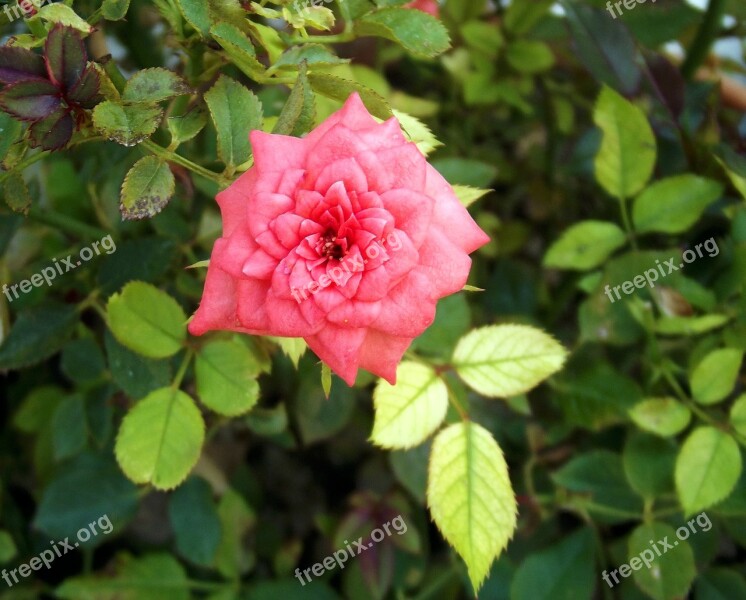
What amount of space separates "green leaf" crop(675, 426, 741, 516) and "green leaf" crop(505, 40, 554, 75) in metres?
0.49

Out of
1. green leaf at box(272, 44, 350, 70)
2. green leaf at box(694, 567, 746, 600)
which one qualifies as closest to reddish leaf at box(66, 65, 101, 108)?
green leaf at box(272, 44, 350, 70)

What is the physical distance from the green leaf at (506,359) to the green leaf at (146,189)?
286 millimetres

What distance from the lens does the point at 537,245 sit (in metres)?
1.17

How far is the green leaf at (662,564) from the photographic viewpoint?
2.14ft

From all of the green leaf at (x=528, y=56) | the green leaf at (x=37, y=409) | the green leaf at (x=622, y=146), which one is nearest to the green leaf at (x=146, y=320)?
the green leaf at (x=37, y=409)

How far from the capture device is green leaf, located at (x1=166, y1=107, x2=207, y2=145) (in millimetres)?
492

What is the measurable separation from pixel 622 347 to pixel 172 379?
1.95 feet

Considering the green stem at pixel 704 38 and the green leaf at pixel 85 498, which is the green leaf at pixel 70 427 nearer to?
the green leaf at pixel 85 498

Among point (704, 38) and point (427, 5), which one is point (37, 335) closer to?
point (427, 5)

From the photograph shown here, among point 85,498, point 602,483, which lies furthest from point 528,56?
point 85,498

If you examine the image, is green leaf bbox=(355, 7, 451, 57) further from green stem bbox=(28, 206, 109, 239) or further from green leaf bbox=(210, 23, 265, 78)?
green stem bbox=(28, 206, 109, 239)

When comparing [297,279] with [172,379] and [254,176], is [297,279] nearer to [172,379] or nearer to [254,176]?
[254,176]

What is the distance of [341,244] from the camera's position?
0.42 metres

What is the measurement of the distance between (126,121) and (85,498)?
0.48m
